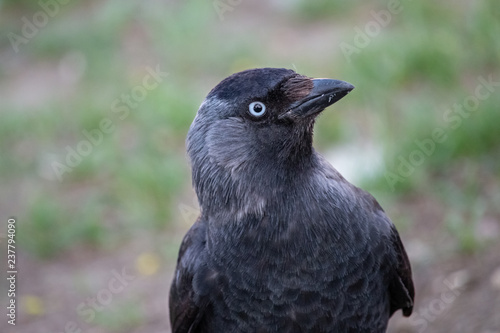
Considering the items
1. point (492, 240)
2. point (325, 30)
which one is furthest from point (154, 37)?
point (492, 240)

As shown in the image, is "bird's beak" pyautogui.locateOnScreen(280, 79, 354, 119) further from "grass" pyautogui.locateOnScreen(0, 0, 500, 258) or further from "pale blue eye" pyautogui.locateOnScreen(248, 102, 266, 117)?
"grass" pyautogui.locateOnScreen(0, 0, 500, 258)

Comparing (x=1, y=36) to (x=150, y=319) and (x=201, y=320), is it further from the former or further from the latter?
(x=201, y=320)

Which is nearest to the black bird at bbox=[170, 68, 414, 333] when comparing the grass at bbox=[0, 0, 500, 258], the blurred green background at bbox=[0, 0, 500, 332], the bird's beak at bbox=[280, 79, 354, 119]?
the bird's beak at bbox=[280, 79, 354, 119]

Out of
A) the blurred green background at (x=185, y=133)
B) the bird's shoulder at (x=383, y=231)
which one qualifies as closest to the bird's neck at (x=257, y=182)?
the bird's shoulder at (x=383, y=231)

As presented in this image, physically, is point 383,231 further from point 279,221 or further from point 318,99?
point 318,99

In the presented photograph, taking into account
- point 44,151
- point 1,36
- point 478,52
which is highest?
point 1,36

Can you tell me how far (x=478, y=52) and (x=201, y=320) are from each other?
3868 millimetres

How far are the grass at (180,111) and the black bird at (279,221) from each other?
1705 mm

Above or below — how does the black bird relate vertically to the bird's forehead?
below

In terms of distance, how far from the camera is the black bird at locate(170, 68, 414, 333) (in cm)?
327

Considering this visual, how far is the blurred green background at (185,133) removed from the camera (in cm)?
522

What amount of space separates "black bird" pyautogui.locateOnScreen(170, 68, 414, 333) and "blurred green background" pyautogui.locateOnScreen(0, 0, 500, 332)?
1.25m

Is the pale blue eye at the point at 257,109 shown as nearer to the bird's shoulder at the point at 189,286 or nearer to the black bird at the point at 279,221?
the black bird at the point at 279,221

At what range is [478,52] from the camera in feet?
20.5
